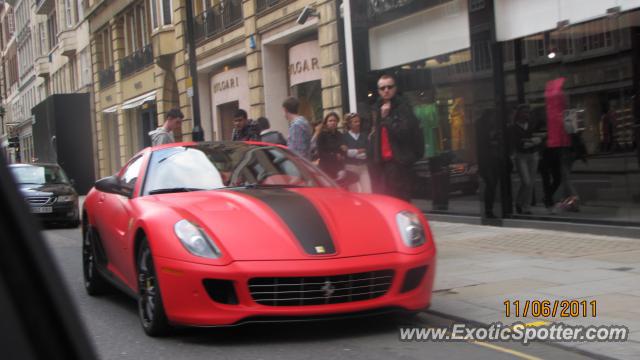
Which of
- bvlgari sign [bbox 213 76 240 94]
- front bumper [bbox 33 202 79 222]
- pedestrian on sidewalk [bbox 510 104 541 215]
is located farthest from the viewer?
bvlgari sign [bbox 213 76 240 94]

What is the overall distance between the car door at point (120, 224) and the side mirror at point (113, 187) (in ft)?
0.08

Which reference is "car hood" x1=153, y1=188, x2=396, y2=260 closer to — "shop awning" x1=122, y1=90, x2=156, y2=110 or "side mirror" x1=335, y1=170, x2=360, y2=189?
"side mirror" x1=335, y1=170, x2=360, y2=189

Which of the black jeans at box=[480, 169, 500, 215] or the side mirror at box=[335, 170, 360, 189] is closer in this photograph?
the side mirror at box=[335, 170, 360, 189]

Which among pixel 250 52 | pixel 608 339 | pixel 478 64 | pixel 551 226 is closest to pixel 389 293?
pixel 608 339

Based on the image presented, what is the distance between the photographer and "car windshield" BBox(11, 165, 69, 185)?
642 inches

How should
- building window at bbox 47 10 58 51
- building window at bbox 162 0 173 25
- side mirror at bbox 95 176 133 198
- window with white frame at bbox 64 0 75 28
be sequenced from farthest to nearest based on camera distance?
building window at bbox 47 10 58 51, window with white frame at bbox 64 0 75 28, building window at bbox 162 0 173 25, side mirror at bbox 95 176 133 198

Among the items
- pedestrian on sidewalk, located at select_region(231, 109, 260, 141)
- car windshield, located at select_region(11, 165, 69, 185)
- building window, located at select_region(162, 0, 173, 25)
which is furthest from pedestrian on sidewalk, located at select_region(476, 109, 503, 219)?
building window, located at select_region(162, 0, 173, 25)

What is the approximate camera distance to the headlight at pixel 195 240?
15.7 feet

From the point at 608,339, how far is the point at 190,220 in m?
2.71

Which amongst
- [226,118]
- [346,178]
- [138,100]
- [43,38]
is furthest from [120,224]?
[43,38]

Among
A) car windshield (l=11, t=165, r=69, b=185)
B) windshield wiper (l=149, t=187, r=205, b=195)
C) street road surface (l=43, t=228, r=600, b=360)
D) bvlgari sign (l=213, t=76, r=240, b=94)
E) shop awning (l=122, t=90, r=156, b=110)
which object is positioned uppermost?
shop awning (l=122, t=90, r=156, b=110)

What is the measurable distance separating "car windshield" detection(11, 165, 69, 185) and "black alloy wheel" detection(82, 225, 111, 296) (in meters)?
9.49

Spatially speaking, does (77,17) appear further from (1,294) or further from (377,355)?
(1,294)

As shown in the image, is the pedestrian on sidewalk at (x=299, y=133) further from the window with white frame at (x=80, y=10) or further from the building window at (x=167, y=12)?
the window with white frame at (x=80, y=10)
